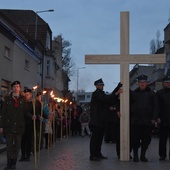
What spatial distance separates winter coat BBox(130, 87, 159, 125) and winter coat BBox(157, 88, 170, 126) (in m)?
0.34

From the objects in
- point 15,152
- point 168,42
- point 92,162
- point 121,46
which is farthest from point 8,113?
point 168,42

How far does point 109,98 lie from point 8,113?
260cm

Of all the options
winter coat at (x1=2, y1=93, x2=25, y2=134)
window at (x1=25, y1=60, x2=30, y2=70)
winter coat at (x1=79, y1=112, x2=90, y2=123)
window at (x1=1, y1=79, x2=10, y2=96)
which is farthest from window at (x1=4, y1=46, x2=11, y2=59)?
winter coat at (x1=2, y1=93, x2=25, y2=134)

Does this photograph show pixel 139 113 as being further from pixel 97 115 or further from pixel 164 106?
pixel 97 115

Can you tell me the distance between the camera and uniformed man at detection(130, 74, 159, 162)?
1074 centimetres

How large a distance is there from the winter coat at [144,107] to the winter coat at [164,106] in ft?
1.13

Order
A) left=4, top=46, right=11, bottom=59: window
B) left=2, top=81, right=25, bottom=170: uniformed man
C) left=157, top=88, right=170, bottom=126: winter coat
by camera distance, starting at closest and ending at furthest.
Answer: left=2, top=81, right=25, bottom=170: uniformed man < left=157, top=88, right=170, bottom=126: winter coat < left=4, top=46, right=11, bottom=59: window

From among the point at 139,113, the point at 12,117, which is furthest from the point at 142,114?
the point at 12,117

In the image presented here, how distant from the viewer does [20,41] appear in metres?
30.4

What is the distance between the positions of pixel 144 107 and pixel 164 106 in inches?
25.5

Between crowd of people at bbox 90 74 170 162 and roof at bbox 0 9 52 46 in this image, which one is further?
roof at bbox 0 9 52 46

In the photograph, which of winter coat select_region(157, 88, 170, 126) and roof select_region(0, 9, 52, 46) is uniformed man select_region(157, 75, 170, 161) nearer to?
winter coat select_region(157, 88, 170, 126)

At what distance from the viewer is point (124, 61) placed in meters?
10.9

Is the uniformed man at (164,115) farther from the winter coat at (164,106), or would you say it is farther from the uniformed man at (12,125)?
the uniformed man at (12,125)
